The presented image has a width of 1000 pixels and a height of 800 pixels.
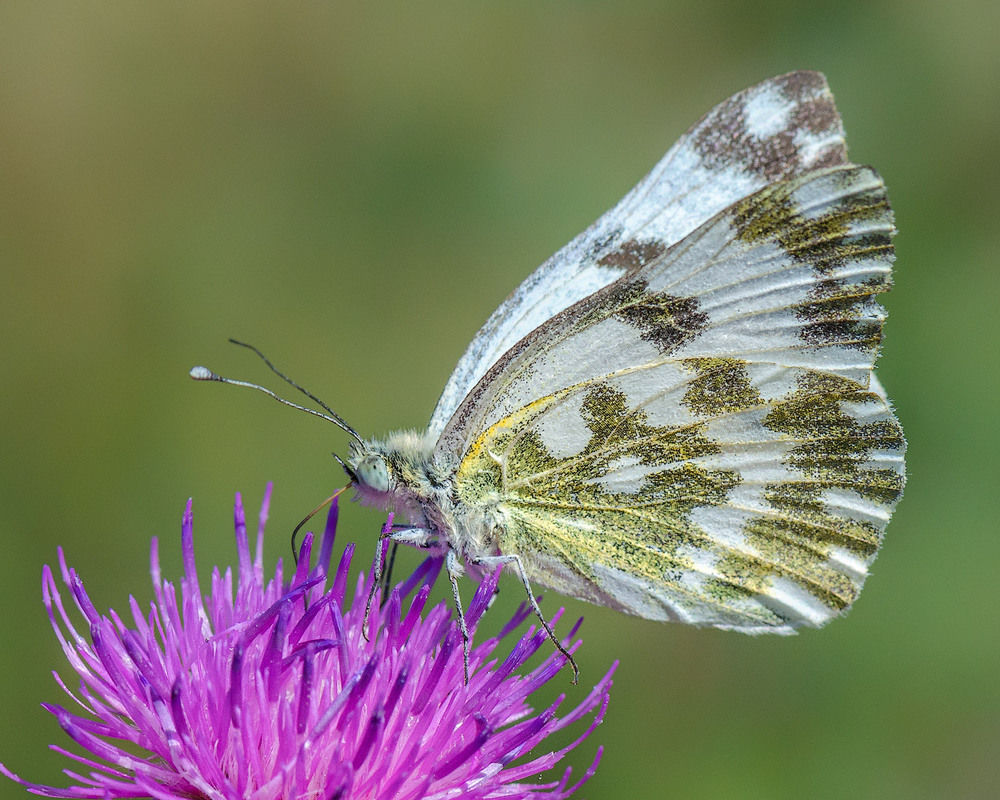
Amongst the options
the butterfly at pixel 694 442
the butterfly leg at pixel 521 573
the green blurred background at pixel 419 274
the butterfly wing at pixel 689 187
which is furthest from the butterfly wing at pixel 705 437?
the green blurred background at pixel 419 274

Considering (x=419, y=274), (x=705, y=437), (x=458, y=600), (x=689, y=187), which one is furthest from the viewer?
(x=419, y=274)

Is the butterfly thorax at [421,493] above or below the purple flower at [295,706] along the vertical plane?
above

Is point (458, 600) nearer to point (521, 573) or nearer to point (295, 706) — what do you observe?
point (521, 573)

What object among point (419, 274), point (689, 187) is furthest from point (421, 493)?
point (419, 274)

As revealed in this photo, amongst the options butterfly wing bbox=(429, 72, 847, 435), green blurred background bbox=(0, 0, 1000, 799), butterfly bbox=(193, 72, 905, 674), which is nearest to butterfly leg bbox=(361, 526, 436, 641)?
butterfly bbox=(193, 72, 905, 674)

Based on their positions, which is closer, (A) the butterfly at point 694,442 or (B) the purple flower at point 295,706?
(B) the purple flower at point 295,706

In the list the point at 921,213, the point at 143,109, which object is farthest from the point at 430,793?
the point at 143,109

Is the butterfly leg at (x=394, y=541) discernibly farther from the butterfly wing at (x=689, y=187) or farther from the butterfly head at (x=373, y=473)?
the butterfly wing at (x=689, y=187)
